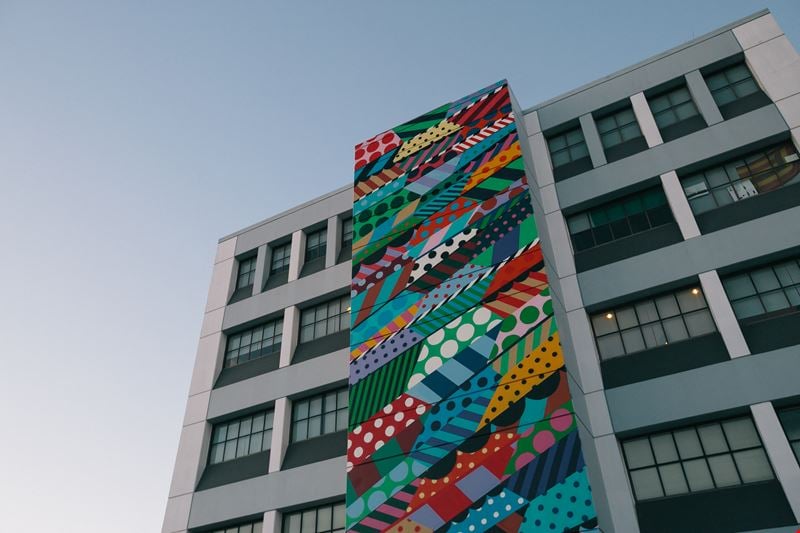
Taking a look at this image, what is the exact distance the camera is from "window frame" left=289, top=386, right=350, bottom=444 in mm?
22953

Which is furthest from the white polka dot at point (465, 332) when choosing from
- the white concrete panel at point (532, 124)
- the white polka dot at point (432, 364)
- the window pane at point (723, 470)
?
the white concrete panel at point (532, 124)

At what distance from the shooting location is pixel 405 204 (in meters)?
23.4

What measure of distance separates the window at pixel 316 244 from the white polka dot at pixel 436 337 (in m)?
9.54

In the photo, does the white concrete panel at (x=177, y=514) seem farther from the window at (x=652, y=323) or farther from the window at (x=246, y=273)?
the window at (x=652, y=323)

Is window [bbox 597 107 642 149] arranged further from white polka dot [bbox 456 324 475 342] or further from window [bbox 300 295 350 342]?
window [bbox 300 295 350 342]

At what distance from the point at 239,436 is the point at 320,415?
371 cm

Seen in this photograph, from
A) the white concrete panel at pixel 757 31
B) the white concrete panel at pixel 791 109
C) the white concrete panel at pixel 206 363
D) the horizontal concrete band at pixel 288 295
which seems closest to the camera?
the white concrete panel at pixel 791 109

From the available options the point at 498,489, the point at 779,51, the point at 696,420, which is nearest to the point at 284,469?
the point at 498,489

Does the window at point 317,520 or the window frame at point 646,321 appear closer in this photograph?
the window frame at point 646,321

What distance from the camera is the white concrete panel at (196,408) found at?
2550 cm

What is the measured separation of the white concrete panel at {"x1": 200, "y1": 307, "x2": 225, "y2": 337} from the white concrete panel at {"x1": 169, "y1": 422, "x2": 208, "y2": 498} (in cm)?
432

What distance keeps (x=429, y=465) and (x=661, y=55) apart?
17.1m

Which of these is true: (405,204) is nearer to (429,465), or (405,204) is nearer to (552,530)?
(429,465)

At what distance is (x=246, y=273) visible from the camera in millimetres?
29719
